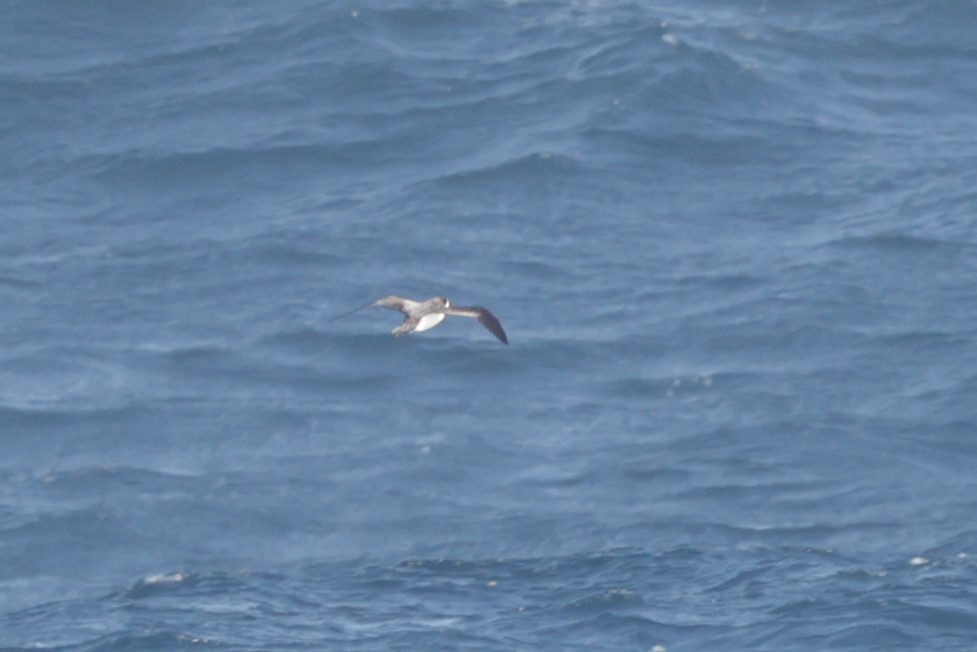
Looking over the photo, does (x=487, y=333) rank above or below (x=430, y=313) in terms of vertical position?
below

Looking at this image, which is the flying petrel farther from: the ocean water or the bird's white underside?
the ocean water

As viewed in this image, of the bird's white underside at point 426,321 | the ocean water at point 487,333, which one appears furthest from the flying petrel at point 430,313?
the ocean water at point 487,333

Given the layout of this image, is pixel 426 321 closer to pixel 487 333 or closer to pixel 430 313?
pixel 430 313

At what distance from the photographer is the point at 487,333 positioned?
111ft

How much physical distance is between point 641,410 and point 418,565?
524cm

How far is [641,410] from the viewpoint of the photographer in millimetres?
31578

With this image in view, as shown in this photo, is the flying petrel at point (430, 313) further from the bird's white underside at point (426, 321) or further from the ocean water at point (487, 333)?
the ocean water at point (487, 333)

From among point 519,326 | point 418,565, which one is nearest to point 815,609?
point 418,565

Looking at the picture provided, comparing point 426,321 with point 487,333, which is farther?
point 487,333

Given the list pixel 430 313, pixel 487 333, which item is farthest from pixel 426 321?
pixel 487 333

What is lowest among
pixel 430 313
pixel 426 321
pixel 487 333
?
pixel 487 333

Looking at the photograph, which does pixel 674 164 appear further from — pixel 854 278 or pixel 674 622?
pixel 674 622

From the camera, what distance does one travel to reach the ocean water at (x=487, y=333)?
2714cm

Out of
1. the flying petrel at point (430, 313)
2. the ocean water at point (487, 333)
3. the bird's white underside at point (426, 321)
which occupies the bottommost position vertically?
the ocean water at point (487, 333)
